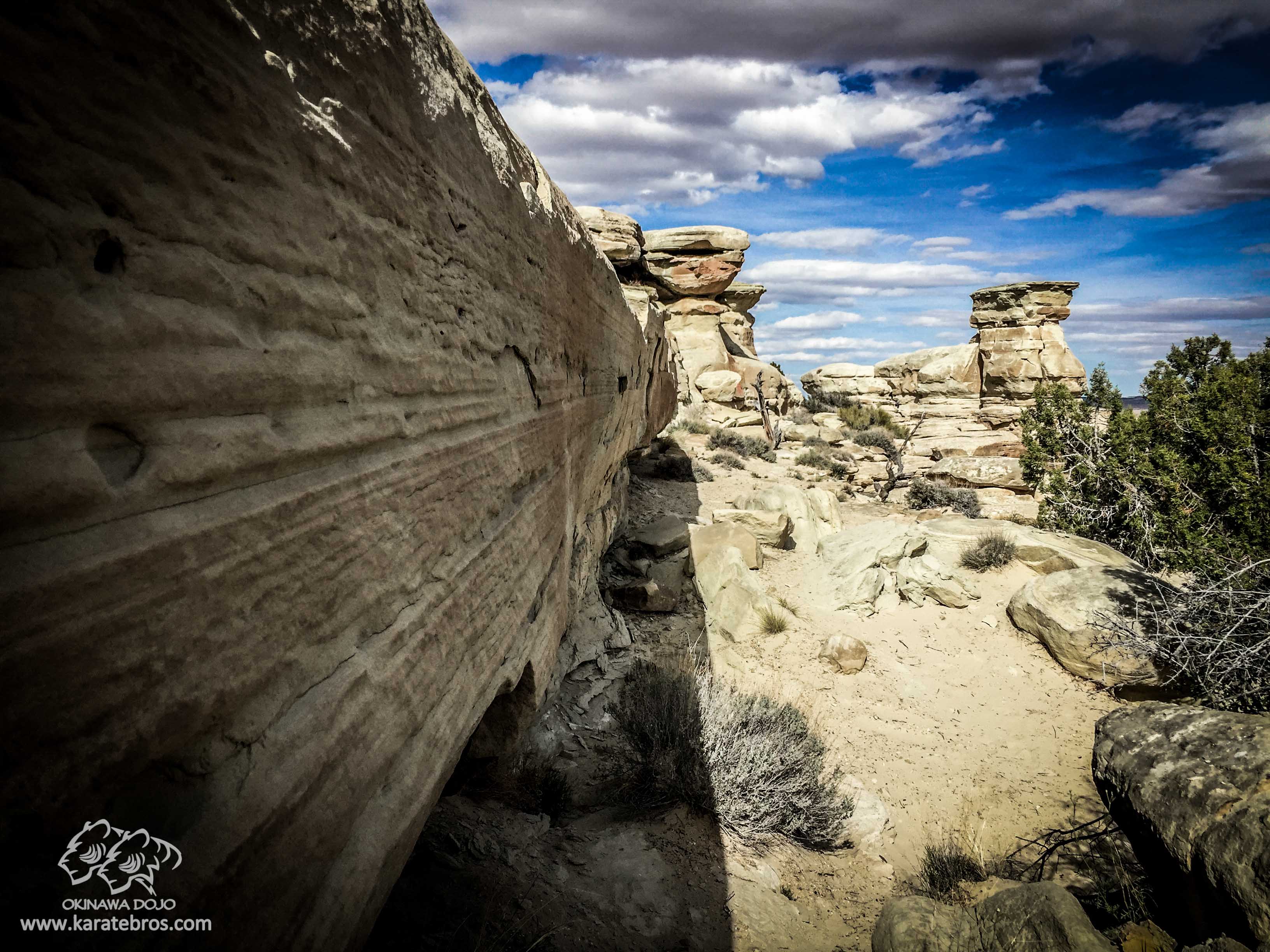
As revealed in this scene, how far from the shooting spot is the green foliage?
16.5ft

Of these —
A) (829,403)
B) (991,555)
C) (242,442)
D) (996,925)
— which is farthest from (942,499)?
(829,403)

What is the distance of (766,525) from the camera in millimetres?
8797

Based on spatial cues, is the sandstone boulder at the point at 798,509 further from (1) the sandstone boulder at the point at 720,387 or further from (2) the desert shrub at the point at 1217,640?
(1) the sandstone boulder at the point at 720,387

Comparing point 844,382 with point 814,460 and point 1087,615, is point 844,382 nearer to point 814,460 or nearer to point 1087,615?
point 814,460

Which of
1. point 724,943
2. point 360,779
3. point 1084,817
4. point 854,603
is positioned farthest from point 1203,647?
point 360,779

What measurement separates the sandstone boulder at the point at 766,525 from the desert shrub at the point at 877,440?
10147mm

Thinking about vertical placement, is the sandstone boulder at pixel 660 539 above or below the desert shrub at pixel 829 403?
below

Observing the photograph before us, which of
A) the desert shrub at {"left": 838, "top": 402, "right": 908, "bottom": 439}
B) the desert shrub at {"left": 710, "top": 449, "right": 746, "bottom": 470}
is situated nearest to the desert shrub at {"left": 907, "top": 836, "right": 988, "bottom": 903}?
the desert shrub at {"left": 710, "top": 449, "right": 746, "bottom": 470}

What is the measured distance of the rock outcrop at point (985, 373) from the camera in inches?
872

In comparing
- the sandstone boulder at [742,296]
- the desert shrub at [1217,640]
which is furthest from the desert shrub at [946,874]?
the sandstone boulder at [742,296]

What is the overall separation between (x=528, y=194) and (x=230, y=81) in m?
1.48

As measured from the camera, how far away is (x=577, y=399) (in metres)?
3.54

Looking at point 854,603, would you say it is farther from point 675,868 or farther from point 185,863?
point 185,863

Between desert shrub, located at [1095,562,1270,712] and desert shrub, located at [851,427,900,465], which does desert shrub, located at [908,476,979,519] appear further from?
desert shrub, located at [1095,562,1270,712]
